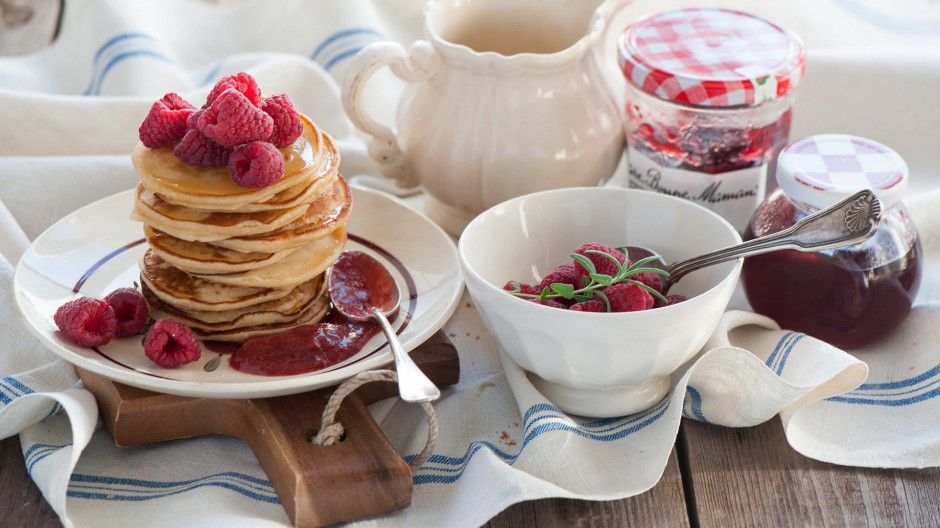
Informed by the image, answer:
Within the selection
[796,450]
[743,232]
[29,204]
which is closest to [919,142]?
[743,232]

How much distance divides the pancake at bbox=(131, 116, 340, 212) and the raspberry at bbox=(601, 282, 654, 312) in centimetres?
40

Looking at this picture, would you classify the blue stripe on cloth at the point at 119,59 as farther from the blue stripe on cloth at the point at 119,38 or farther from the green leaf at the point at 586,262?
the green leaf at the point at 586,262

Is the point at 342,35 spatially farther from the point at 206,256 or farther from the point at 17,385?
the point at 17,385

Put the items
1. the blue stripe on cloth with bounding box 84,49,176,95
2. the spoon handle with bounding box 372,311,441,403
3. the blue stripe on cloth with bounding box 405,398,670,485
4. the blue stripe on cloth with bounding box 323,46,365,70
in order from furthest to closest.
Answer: the blue stripe on cloth with bounding box 323,46,365,70
the blue stripe on cloth with bounding box 84,49,176,95
the blue stripe on cloth with bounding box 405,398,670,485
the spoon handle with bounding box 372,311,441,403

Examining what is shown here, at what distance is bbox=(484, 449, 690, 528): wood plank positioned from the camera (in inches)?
→ 43.9

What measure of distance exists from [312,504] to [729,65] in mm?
916

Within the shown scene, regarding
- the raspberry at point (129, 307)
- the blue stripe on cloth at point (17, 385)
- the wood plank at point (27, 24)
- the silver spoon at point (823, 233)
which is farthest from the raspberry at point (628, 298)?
the wood plank at point (27, 24)

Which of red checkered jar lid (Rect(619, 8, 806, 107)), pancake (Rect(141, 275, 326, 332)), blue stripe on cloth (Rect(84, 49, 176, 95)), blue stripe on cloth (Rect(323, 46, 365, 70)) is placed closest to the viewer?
pancake (Rect(141, 275, 326, 332))

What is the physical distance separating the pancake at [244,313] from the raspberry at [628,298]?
428mm

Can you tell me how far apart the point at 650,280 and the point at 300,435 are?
1.53 ft

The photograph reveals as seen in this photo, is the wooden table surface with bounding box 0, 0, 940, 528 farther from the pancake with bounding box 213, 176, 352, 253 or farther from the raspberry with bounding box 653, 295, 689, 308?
the pancake with bounding box 213, 176, 352, 253

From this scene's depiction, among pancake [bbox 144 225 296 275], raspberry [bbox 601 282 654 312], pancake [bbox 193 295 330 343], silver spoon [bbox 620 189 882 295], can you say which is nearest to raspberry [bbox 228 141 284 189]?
pancake [bbox 144 225 296 275]

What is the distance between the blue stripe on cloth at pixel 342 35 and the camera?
2.12m

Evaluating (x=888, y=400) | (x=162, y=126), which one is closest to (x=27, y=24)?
(x=162, y=126)
